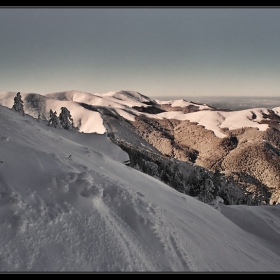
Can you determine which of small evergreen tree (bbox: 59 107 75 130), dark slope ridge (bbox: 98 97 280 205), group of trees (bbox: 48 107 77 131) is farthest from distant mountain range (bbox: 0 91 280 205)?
group of trees (bbox: 48 107 77 131)

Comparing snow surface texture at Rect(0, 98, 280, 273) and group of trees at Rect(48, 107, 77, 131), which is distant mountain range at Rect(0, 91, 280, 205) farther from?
snow surface texture at Rect(0, 98, 280, 273)

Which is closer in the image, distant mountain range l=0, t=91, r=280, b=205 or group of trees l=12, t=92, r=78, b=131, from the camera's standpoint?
group of trees l=12, t=92, r=78, b=131

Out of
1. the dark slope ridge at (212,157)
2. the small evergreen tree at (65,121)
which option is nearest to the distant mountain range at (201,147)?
the dark slope ridge at (212,157)

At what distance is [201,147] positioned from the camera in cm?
9381

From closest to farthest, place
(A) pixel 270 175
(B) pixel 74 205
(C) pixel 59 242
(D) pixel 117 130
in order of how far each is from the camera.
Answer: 1. (C) pixel 59 242
2. (B) pixel 74 205
3. (A) pixel 270 175
4. (D) pixel 117 130

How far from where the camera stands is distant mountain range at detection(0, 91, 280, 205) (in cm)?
4462

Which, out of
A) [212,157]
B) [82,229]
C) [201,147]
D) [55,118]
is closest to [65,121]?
[55,118]

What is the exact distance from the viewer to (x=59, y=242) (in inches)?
154

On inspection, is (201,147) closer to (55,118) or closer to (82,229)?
(55,118)

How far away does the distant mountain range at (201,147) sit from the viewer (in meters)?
44.6

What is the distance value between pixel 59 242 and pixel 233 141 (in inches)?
3919

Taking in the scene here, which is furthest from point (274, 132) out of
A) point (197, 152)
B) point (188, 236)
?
point (188, 236)
